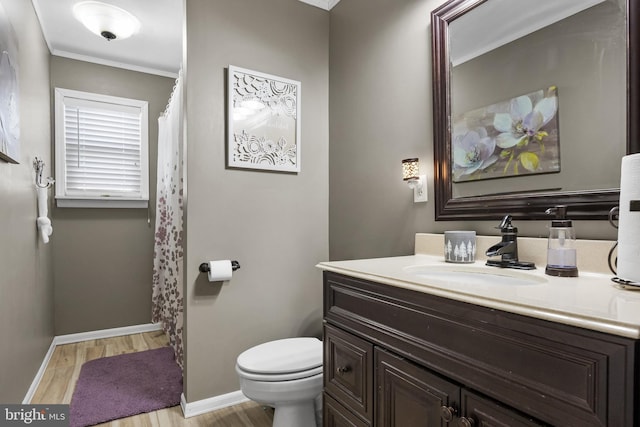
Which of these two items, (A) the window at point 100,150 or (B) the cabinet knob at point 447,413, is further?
(A) the window at point 100,150

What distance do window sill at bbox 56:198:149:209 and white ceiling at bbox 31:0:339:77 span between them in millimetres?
1291

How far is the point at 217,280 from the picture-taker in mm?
1873

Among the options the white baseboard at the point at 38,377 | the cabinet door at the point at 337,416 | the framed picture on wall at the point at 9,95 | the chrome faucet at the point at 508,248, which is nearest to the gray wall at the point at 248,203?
the framed picture on wall at the point at 9,95

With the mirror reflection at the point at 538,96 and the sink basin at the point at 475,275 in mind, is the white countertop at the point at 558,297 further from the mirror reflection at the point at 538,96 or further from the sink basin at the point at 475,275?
the mirror reflection at the point at 538,96

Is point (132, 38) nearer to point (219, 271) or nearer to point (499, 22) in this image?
point (219, 271)

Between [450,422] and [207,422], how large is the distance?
1.52 m

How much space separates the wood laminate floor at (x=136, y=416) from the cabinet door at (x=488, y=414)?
1390 millimetres

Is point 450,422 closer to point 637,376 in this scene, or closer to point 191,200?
point 637,376

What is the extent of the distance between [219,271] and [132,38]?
2206mm

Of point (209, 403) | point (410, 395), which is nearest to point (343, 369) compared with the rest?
point (410, 395)

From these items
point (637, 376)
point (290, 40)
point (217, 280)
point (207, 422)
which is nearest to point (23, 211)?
point (217, 280)

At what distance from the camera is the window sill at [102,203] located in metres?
2.97

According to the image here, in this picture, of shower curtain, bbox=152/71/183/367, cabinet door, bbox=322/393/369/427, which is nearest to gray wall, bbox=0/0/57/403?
shower curtain, bbox=152/71/183/367

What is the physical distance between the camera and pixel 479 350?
747mm
